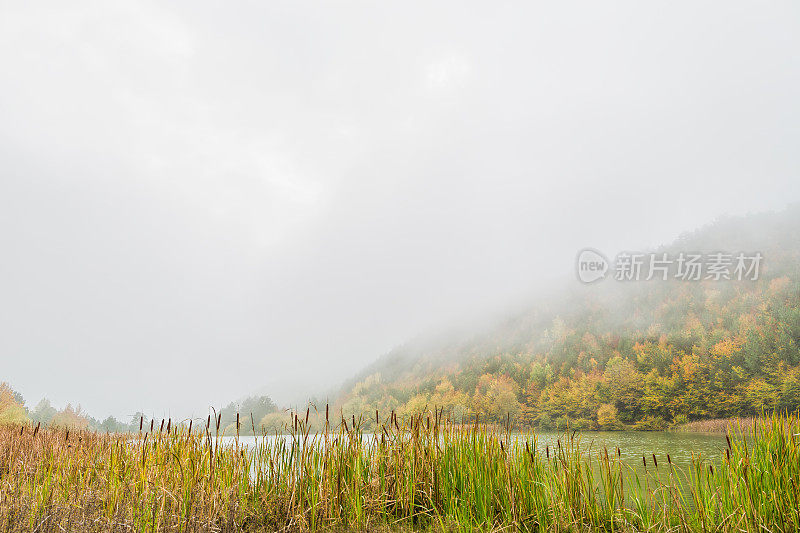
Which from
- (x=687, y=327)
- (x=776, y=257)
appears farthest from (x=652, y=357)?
(x=776, y=257)

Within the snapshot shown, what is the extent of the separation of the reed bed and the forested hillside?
2191 centimetres

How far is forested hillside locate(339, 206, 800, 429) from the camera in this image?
7212 centimetres

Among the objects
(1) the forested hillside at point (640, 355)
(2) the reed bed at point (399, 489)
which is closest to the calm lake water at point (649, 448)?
(2) the reed bed at point (399, 489)

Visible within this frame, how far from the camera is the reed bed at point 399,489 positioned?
4.71 meters

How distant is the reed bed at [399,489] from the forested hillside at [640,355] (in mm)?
21906

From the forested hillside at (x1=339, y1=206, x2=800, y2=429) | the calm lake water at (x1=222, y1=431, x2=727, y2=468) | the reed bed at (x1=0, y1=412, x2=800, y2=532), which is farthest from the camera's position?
the forested hillside at (x1=339, y1=206, x2=800, y2=429)

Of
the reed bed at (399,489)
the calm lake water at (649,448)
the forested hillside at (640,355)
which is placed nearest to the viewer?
the reed bed at (399,489)

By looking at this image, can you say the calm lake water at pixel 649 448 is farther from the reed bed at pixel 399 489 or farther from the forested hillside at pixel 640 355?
the forested hillside at pixel 640 355

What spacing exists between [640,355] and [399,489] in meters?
92.5

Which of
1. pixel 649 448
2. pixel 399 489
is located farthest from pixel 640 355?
pixel 399 489

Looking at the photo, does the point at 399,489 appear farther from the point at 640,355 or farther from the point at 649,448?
the point at 640,355

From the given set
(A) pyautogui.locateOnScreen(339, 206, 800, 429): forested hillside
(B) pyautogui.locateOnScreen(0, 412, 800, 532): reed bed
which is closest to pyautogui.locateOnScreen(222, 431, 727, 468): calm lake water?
(B) pyautogui.locateOnScreen(0, 412, 800, 532): reed bed

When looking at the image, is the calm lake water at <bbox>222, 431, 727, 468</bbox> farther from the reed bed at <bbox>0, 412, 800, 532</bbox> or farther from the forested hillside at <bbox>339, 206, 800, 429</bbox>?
the forested hillside at <bbox>339, 206, 800, 429</bbox>

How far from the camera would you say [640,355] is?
83.4 meters
